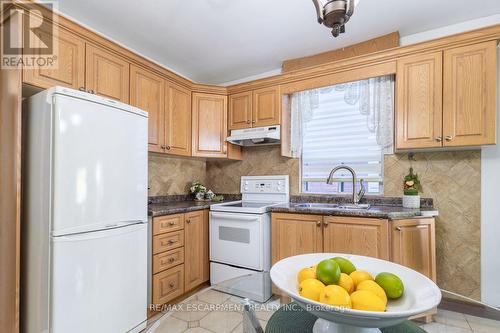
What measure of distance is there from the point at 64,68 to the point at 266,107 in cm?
181

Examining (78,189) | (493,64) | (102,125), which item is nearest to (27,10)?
(102,125)

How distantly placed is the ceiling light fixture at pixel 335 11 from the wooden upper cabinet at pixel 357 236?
4.70 feet

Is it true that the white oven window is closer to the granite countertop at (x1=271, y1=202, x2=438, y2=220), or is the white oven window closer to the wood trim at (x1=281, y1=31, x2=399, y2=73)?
the granite countertop at (x1=271, y1=202, x2=438, y2=220)

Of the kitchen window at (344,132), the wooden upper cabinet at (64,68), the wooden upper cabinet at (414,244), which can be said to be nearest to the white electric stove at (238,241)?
the kitchen window at (344,132)

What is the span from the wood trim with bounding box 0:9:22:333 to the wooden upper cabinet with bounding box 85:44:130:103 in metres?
0.51

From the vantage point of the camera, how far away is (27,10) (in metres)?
1.52

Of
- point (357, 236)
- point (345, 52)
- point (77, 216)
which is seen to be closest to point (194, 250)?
point (77, 216)

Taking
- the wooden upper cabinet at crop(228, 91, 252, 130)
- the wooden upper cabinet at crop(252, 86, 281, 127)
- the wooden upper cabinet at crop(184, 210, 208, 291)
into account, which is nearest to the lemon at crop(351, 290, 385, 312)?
the wooden upper cabinet at crop(184, 210, 208, 291)

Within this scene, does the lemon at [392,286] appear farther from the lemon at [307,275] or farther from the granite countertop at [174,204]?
the granite countertop at [174,204]

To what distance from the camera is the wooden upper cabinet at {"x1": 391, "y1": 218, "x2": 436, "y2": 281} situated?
6.02 feet

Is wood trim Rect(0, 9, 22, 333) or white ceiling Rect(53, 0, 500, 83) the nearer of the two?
wood trim Rect(0, 9, 22, 333)

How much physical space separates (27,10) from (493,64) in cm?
320

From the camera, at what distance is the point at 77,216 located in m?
1.40

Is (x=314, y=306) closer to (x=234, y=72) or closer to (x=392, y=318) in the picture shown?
(x=392, y=318)
